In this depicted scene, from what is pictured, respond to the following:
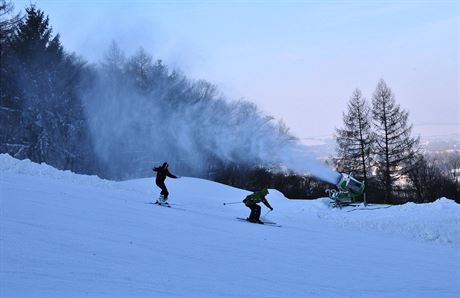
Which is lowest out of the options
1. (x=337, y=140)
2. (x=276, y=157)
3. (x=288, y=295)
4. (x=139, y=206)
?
(x=288, y=295)

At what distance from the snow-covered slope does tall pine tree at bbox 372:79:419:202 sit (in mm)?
24844

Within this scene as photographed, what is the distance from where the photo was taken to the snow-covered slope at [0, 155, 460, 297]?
7.45 metres

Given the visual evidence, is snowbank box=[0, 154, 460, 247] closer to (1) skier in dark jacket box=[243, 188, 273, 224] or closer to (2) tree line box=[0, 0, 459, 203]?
(1) skier in dark jacket box=[243, 188, 273, 224]

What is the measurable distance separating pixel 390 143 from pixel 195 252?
122 feet

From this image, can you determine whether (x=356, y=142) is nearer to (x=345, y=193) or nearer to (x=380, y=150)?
(x=380, y=150)

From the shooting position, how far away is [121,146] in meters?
47.4

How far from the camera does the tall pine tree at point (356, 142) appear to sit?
44.2 metres

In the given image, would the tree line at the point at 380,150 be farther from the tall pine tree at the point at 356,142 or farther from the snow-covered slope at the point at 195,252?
the snow-covered slope at the point at 195,252

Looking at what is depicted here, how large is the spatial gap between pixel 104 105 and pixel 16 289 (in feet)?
→ 139

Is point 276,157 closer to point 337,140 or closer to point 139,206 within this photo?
point 139,206

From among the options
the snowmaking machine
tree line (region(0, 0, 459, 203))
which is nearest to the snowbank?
the snowmaking machine

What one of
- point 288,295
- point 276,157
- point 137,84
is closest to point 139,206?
point 288,295

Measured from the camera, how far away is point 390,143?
43906 millimetres

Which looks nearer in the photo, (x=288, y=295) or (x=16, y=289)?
(x=16, y=289)
